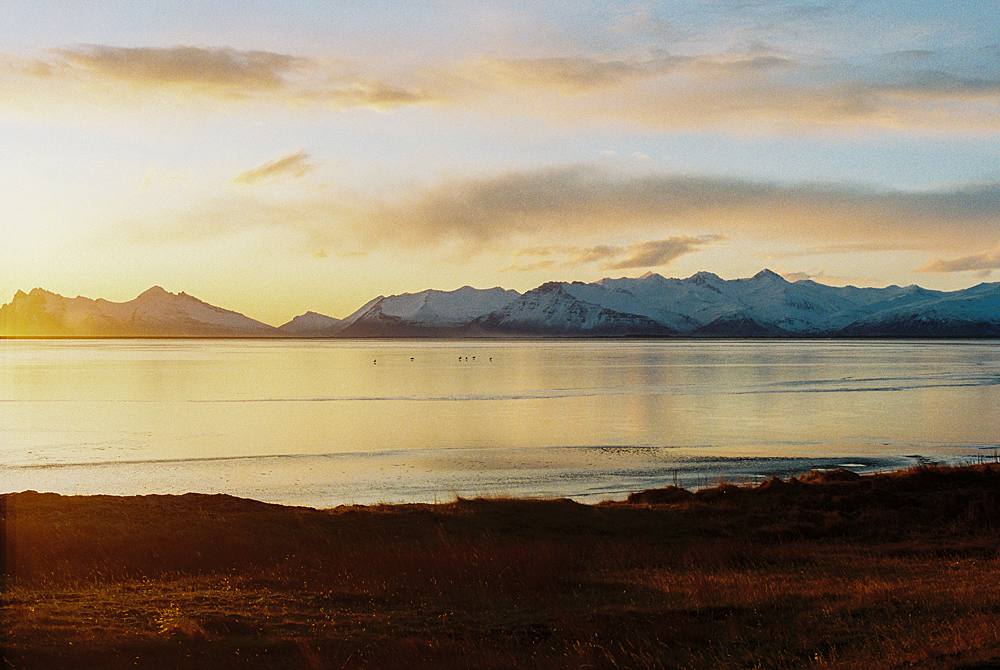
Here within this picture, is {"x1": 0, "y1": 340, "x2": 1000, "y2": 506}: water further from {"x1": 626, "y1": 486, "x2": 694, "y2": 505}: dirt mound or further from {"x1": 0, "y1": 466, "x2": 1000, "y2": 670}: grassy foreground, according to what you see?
{"x1": 0, "y1": 466, "x2": 1000, "y2": 670}: grassy foreground

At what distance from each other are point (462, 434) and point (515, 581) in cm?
4565

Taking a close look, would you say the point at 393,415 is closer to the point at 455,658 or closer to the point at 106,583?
the point at 106,583

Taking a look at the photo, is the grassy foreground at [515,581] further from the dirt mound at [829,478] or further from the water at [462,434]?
the water at [462,434]

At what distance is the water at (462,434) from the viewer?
152 feet

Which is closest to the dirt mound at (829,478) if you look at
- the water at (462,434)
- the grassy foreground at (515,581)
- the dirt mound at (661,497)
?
the grassy foreground at (515,581)

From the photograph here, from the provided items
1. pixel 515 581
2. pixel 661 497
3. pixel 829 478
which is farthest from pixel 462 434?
pixel 515 581

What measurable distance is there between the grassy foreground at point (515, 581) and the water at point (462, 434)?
36.8 ft

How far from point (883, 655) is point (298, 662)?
8.03 m

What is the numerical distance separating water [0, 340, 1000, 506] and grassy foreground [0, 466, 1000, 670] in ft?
36.8

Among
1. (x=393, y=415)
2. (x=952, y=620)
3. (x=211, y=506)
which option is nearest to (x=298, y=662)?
(x=952, y=620)

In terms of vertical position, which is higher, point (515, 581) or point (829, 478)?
point (515, 581)

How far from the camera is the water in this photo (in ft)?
152

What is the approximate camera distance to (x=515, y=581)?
20.0 metres

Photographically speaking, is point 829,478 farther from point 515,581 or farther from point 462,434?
point 462,434
